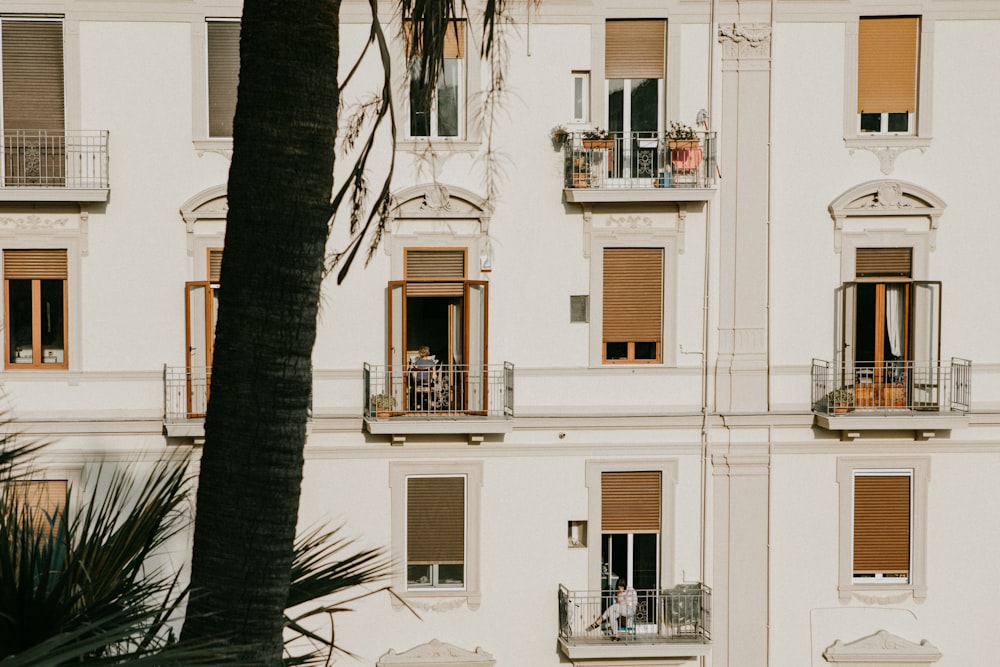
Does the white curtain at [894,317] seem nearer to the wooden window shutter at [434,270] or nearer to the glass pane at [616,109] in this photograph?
the glass pane at [616,109]

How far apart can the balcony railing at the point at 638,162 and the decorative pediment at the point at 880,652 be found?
20.8 ft

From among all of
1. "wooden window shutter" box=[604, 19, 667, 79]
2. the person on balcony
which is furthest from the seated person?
"wooden window shutter" box=[604, 19, 667, 79]

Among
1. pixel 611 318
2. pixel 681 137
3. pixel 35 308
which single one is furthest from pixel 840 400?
pixel 35 308

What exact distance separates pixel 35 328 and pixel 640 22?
8.68 meters

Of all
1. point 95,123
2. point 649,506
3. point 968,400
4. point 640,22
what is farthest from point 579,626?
point 95,123

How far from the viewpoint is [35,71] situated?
1619cm

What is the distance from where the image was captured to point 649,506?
1695 centimetres

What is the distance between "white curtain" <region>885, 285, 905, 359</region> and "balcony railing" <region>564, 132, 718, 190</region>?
288 cm

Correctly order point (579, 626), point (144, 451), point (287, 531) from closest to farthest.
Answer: point (287, 531) → point (144, 451) → point (579, 626)

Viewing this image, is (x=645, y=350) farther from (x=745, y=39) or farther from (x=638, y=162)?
(x=745, y=39)

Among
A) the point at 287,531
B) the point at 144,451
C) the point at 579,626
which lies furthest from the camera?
A: the point at 579,626

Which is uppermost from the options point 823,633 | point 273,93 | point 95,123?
Answer: point 95,123

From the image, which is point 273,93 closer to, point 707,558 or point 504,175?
point 504,175

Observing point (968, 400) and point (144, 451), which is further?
point (968, 400)
